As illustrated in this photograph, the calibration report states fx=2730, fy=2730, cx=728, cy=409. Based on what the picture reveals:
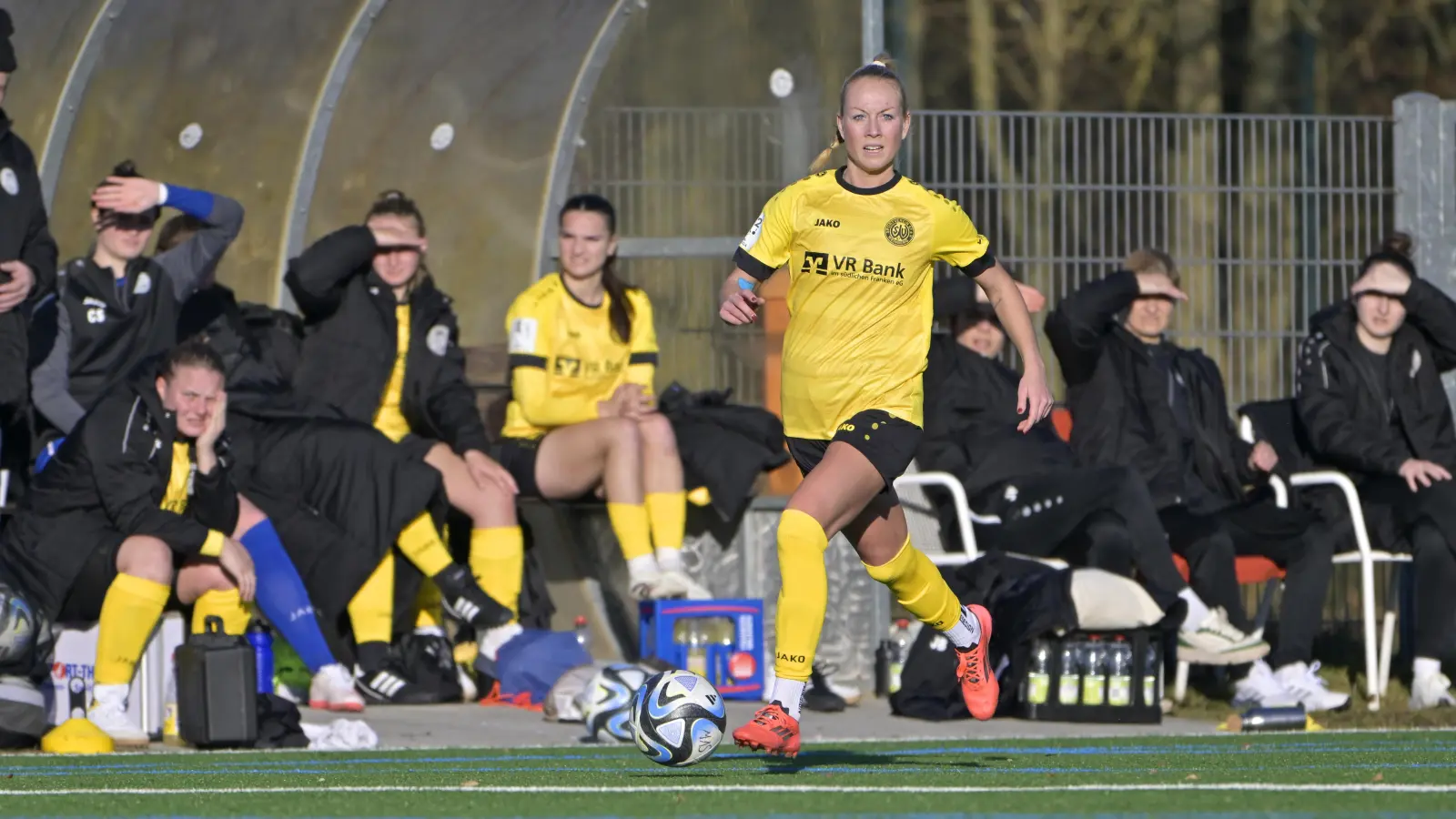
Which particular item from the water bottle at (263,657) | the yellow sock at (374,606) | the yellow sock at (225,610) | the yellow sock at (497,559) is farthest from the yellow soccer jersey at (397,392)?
the water bottle at (263,657)

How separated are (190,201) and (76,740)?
261 centimetres

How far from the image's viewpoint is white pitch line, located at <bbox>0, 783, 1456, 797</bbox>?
20.7ft

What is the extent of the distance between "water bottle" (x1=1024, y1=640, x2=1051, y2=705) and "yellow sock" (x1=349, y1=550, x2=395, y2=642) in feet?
8.18

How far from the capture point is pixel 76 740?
8.92 metres

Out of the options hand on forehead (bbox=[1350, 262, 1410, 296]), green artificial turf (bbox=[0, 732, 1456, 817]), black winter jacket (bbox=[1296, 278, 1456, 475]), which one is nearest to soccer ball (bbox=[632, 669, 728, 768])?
green artificial turf (bbox=[0, 732, 1456, 817])

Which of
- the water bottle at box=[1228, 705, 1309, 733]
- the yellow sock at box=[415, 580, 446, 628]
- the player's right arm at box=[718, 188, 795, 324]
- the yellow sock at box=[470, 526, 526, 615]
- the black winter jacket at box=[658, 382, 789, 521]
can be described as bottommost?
the water bottle at box=[1228, 705, 1309, 733]

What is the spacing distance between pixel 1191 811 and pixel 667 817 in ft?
3.61

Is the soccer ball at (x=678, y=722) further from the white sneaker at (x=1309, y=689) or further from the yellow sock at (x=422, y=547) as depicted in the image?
the white sneaker at (x=1309, y=689)

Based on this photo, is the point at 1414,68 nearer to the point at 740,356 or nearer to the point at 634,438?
the point at 740,356

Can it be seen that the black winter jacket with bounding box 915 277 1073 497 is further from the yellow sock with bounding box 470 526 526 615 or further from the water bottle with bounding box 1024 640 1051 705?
the yellow sock with bounding box 470 526 526 615

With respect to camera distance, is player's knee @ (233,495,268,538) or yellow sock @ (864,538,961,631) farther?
player's knee @ (233,495,268,538)

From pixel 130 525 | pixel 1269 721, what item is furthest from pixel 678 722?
pixel 1269 721

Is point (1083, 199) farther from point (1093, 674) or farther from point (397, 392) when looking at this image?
point (397, 392)

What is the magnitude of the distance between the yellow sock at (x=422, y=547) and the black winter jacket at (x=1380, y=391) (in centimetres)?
372
